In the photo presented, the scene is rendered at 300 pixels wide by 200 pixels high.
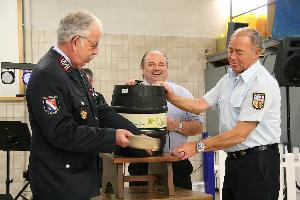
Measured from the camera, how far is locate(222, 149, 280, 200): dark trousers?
2.36 metres

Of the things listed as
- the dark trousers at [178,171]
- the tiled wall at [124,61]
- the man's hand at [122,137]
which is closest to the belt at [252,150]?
the dark trousers at [178,171]

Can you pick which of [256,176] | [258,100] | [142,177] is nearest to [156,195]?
[142,177]

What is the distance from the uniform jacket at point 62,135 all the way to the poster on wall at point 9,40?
3.63m

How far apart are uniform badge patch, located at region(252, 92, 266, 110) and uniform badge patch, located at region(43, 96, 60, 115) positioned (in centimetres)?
110

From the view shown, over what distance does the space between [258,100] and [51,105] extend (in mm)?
1155

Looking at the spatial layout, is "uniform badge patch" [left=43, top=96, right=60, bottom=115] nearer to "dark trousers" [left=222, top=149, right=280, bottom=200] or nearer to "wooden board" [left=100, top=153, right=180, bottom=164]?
"wooden board" [left=100, top=153, right=180, bottom=164]

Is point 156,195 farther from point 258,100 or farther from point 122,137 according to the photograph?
point 258,100

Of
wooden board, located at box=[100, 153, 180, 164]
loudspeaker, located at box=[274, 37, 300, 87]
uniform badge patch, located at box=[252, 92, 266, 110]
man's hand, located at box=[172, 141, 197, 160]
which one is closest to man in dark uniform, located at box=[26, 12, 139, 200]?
wooden board, located at box=[100, 153, 180, 164]

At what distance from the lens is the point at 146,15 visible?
5762 mm

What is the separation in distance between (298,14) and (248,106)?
225 cm

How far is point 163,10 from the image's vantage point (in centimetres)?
585

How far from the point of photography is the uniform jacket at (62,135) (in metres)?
1.63

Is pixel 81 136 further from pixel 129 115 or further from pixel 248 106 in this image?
pixel 248 106

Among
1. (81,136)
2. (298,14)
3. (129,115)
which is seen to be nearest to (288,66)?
(298,14)
